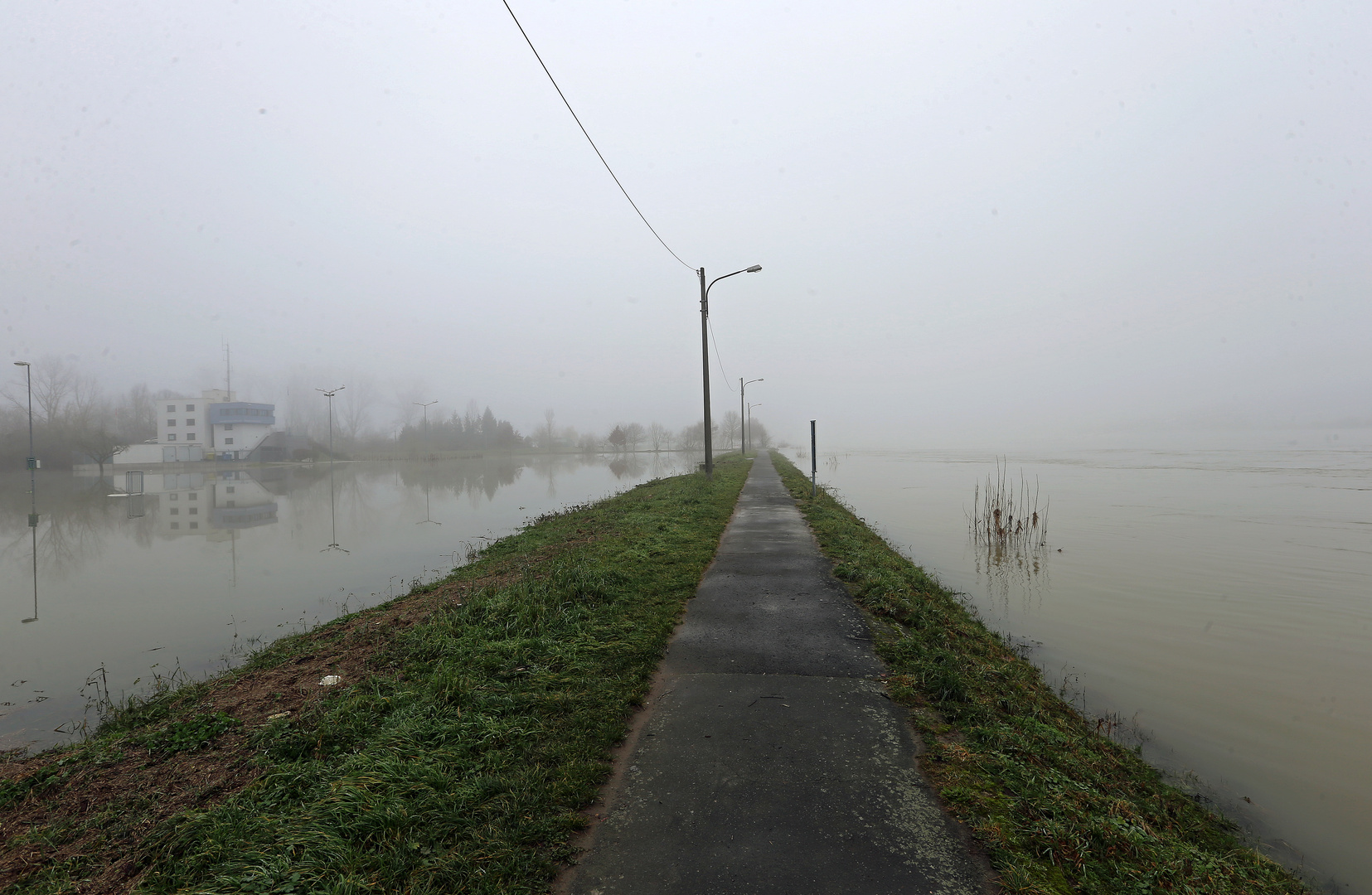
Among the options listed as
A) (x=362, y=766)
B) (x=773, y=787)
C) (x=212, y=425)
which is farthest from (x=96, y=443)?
(x=773, y=787)

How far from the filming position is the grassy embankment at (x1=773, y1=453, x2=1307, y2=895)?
2.60 meters

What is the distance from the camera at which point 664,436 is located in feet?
440

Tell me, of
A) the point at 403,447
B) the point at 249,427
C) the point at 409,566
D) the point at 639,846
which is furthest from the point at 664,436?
the point at 639,846

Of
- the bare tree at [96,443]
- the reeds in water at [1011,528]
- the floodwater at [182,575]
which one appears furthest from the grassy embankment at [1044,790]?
the bare tree at [96,443]

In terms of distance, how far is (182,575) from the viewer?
1052cm

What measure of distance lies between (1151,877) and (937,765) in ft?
3.40

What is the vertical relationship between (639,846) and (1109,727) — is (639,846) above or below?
above

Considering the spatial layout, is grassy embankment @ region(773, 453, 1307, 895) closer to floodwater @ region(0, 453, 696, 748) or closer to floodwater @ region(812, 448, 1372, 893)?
floodwater @ region(812, 448, 1372, 893)

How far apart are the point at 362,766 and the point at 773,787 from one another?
254 centimetres

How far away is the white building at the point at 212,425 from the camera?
76.9 m

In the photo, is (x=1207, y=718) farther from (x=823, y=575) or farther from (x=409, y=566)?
(x=409, y=566)

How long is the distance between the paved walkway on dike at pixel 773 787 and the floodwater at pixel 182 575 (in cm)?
558

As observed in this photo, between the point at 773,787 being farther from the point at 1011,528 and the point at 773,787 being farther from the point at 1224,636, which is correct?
the point at 1011,528

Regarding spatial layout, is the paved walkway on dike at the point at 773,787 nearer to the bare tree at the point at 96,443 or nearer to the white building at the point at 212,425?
the bare tree at the point at 96,443
